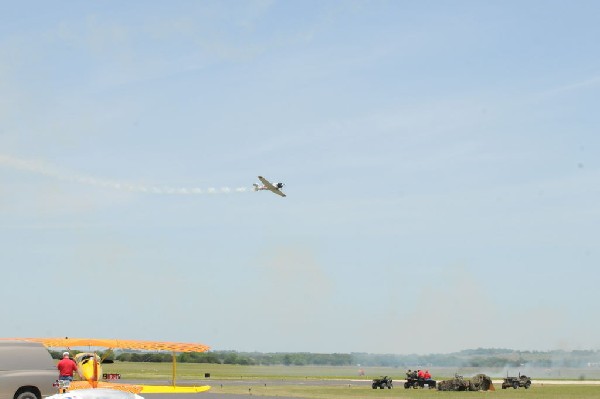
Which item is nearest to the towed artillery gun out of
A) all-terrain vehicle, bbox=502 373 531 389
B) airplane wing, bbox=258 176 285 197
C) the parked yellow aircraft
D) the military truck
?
the military truck

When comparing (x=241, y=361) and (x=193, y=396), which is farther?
Result: (x=241, y=361)

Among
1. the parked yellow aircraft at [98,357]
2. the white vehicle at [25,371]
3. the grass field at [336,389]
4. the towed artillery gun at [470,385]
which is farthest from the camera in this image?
the towed artillery gun at [470,385]

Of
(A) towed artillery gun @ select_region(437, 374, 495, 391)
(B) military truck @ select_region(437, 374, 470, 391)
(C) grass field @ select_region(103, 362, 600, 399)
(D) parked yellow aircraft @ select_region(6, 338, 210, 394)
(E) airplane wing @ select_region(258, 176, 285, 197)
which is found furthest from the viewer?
(E) airplane wing @ select_region(258, 176, 285, 197)

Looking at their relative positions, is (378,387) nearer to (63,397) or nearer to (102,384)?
(102,384)

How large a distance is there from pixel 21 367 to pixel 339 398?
1222 inches

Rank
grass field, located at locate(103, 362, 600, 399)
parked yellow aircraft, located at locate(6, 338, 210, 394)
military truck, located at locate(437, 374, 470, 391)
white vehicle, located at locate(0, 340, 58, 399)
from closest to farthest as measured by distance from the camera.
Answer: parked yellow aircraft, located at locate(6, 338, 210, 394) → white vehicle, located at locate(0, 340, 58, 399) → grass field, located at locate(103, 362, 600, 399) → military truck, located at locate(437, 374, 470, 391)

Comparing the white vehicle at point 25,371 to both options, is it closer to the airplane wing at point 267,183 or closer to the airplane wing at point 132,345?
the airplane wing at point 132,345

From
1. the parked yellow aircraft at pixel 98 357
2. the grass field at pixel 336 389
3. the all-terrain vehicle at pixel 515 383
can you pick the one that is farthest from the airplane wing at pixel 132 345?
the all-terrain vehicle at pixel 515 383

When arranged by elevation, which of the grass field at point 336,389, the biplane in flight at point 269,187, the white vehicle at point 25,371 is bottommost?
the grass field at point 336,389

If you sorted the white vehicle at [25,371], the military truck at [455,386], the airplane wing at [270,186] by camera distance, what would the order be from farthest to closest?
the airplane wing at [270,186] → the military truck at [455,386] → the white vehicle at [25,371]

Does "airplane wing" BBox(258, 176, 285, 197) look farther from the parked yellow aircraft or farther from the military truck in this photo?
the parked yellow aircraft

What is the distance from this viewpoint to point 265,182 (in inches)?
3300

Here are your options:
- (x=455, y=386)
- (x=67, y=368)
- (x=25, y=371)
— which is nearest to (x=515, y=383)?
(x=455, y=386)

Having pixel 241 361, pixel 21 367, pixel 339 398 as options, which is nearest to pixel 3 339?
pixel 21 367
